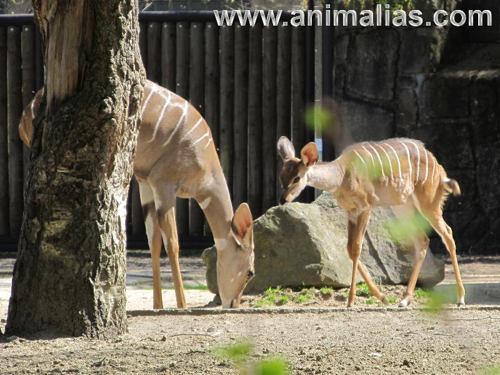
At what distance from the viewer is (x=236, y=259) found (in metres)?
5.87

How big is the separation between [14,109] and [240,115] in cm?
227

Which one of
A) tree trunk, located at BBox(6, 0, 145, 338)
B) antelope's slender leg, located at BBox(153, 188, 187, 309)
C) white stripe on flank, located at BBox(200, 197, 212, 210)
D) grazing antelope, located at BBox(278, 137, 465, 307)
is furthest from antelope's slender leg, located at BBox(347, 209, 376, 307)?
tree trunk, located at BBox(6, 0, 145, 338)

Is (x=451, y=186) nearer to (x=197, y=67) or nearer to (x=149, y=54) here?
(x=197, y=67)

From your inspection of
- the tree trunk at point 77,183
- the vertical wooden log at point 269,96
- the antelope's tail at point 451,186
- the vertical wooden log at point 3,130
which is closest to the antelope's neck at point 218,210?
the antelope's tail at point 451,186

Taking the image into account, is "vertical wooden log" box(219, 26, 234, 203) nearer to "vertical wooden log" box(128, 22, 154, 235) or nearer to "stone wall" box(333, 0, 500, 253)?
"vertical wooden log" box(128, 22, 154, 235)

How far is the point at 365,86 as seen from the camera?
331 inches

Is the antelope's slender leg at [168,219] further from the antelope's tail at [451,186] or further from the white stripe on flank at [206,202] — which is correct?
the antelope's tail at [451,186]

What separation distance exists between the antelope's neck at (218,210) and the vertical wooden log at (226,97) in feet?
9.33

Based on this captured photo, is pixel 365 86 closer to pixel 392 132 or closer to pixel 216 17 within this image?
pixel 392 132

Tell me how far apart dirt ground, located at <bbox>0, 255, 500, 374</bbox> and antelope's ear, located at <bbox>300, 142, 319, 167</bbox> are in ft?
4.02

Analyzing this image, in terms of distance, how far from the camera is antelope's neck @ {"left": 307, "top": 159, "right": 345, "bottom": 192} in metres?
5.45

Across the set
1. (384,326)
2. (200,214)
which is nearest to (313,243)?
(384,326)

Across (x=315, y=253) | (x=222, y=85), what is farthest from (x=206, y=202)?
(x=222, y=85)

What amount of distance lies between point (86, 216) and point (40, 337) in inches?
20.5
